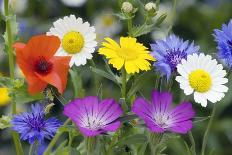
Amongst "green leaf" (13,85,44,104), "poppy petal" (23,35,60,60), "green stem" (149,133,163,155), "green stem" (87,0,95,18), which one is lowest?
"green stem" (149,133,163,155)

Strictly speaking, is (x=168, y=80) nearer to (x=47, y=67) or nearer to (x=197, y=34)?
(x=47, y=67)

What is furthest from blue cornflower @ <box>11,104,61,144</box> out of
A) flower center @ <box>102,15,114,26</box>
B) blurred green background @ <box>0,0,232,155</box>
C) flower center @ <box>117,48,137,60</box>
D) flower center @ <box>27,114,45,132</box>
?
flower center @ <box>102,15,114,26</box>

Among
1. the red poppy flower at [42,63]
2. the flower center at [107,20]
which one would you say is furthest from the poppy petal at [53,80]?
the flower center at [107,20]

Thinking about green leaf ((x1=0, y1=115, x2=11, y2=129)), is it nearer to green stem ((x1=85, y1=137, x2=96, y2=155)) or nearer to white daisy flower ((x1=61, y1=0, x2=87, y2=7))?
green stem ((x1=85, y1=137, x2=96, y2=155))

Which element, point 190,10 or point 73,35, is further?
point 190,10

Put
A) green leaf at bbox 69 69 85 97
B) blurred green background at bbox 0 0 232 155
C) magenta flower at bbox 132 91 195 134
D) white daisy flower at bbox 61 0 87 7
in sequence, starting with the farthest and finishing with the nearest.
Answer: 1. white daisy flower at bbox 61 0 87 7
2. blurred green background at bbox 0 0 232 155
3. green leaf at bbox 69 69 85 97
4. magenta flower at bbox 132 91 195 134

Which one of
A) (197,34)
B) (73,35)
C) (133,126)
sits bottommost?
(133,126)

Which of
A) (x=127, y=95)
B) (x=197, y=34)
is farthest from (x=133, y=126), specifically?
(x=197, y=34)
